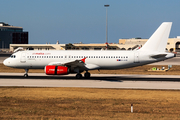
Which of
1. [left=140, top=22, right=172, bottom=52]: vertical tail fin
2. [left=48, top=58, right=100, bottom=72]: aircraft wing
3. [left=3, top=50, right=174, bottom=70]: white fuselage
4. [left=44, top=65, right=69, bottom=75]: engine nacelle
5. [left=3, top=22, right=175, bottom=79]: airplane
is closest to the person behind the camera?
[left=44, top=65, right=69, bottom=75]: engine nacelle

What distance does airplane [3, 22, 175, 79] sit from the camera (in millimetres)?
39406

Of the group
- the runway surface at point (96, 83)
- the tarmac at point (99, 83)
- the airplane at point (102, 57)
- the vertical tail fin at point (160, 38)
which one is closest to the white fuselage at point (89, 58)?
the airplane at point (102, 57)

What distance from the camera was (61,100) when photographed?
23406mm

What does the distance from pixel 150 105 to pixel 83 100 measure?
5.50m

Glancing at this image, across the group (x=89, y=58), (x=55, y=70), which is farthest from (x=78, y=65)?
(x=55, y=70)

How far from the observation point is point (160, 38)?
3984cm

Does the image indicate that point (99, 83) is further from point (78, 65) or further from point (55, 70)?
point (55, 70)

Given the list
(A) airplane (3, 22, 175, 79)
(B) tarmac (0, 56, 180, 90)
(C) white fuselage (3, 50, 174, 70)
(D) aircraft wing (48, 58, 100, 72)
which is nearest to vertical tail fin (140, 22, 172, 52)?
(A) airplane (3, 22, 175, 79)

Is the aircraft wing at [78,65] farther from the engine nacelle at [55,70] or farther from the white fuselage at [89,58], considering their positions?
the engine nacelle at [55,70]

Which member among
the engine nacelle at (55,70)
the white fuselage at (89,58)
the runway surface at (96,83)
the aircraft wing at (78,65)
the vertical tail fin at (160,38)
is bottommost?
the runway surface at (96,83)

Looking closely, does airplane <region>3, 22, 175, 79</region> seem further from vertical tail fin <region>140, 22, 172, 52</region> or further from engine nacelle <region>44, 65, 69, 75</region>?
engine nacelle <region>44, 65, 69, 75</region>

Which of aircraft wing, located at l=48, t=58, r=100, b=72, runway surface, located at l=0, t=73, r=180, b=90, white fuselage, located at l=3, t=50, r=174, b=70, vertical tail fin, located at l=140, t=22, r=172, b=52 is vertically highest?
vertical tail fin, located at l=140, t=22, r=172, b=52

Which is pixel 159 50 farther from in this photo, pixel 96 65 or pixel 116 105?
pixel 116 105

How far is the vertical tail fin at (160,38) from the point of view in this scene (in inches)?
1566
